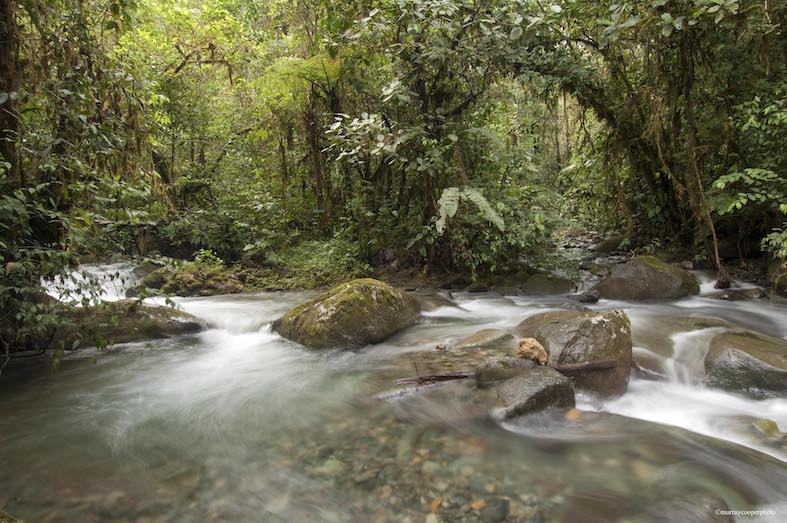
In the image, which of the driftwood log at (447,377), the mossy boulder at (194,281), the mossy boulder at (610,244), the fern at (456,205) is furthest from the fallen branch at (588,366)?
the mossy boulder at (610,244)

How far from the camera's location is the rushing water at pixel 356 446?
269 cm

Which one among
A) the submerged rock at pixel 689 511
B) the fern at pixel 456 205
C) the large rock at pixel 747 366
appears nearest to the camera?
the submerged rock at pixel 689 511

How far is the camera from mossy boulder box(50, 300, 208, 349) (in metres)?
5.48

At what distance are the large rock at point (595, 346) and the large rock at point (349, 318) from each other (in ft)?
6.91

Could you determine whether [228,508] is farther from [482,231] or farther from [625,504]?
[482,231]

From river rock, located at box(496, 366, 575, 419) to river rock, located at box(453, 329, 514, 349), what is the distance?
129cm

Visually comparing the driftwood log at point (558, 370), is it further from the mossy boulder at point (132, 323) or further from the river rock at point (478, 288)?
the river rock at point (478, 288)

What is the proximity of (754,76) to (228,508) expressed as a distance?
28.2 feet

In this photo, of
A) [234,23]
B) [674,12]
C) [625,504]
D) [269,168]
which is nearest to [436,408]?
[625,504]

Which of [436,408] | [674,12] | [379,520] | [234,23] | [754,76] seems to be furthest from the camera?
[234,23]

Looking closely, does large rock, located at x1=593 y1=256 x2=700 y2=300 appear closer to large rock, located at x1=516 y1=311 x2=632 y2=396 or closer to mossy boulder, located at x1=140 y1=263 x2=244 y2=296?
large rock, located at x1=516 y1=311 x2=632 y2=396

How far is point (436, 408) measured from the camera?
3.85 meters

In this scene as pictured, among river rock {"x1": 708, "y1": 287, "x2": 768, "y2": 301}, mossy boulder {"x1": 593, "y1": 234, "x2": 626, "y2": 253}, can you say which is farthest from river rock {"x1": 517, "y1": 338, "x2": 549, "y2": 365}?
mossy boulder {"x1": 593, "y1": 234, "x2": 626, "y2": 253}

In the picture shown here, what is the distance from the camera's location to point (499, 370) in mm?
4078
